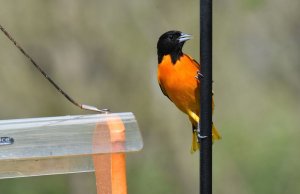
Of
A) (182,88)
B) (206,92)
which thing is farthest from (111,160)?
(182,88)

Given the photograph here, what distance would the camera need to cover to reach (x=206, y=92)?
1.81m

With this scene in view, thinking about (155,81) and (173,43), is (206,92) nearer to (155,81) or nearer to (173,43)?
(173,43)

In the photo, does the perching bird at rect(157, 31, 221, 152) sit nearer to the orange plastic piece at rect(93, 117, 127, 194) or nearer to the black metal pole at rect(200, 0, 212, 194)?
the black metal pole at rect(200, 0, 212, 194)

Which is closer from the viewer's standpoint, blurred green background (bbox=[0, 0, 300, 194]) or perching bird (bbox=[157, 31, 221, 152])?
perching bird (bbox=[157, 31, 221, 152])

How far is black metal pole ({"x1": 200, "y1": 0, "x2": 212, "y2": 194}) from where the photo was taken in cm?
177

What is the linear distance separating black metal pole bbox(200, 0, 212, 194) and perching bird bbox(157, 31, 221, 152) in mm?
1085

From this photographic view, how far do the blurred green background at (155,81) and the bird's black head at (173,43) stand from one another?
131 centimetres

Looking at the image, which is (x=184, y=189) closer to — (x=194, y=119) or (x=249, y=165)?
(x=249, y=165)

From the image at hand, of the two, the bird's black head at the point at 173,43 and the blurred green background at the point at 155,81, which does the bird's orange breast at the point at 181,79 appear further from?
the blurred green background at the point at 155,81

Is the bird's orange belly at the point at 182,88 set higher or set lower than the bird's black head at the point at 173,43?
lower

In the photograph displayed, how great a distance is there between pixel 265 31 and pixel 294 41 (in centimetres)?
19

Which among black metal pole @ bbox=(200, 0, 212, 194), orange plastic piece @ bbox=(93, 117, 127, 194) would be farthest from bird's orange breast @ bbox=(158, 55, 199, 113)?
orange plastic piece @ bbox=(93, 117, 127, 194)

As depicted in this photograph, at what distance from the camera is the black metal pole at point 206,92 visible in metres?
1.77

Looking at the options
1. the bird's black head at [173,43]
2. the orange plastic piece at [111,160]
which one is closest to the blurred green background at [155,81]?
the bird's black head at [173,43]
